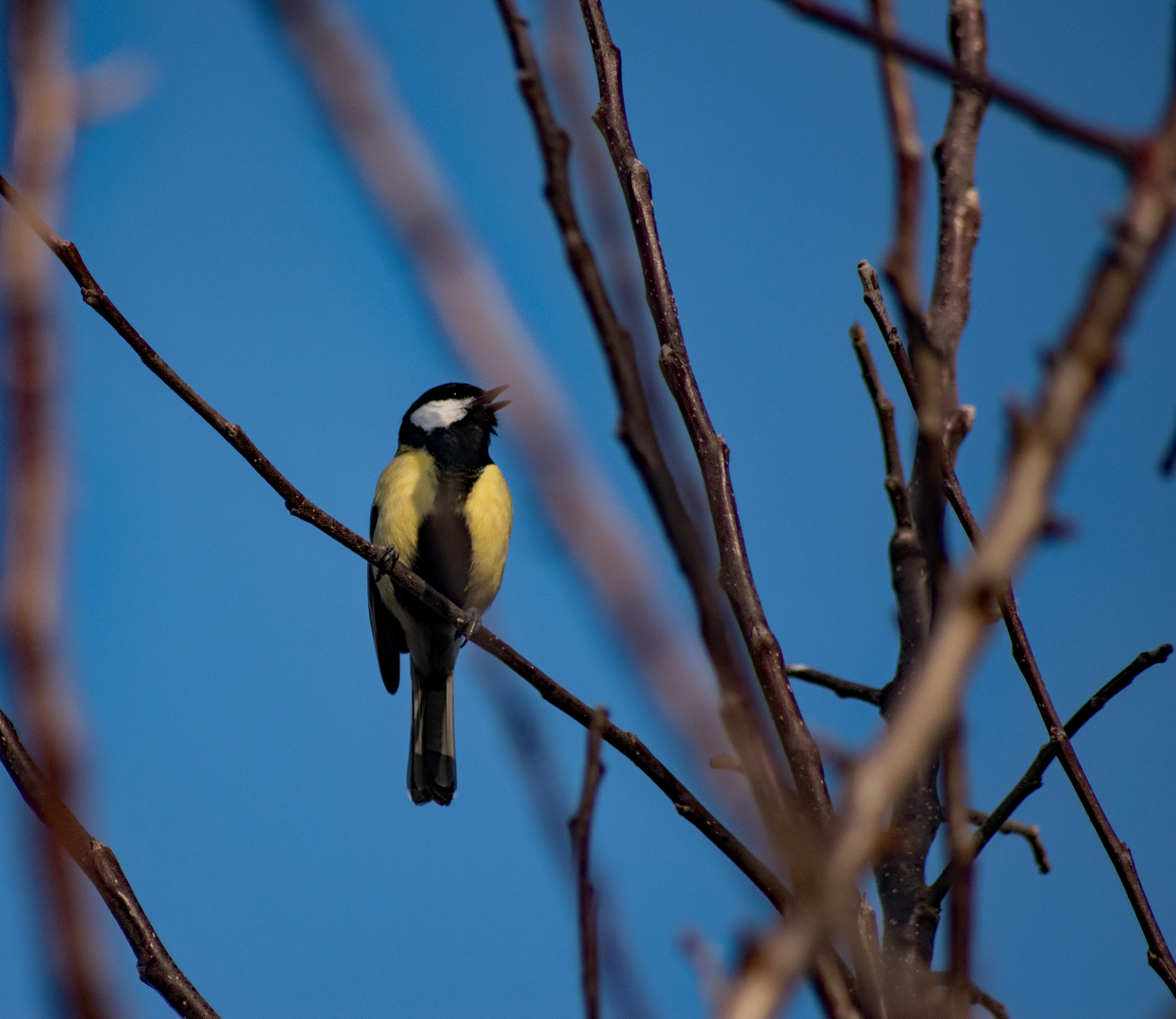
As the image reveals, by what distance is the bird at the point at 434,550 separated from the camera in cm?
611

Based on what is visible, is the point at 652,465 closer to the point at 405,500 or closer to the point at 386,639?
the point at 405,500

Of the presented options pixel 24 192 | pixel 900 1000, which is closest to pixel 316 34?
pixel 24 192

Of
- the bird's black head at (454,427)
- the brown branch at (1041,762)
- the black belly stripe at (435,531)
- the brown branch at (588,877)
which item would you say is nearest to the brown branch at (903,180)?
the brown branch at (588,877)

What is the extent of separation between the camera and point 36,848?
0.81 m

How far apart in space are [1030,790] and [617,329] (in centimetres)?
173

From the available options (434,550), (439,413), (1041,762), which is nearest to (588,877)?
(1041,762)

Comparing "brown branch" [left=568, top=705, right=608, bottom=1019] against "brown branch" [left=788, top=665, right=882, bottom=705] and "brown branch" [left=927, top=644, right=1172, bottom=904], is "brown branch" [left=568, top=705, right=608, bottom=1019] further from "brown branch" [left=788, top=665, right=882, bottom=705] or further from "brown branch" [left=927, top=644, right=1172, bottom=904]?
"brown branch" [left=788, top=665, right=882, bottom=705]

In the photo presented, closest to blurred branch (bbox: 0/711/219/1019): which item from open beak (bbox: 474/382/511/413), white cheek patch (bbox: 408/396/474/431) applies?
open beak (bbox: 474/382/511/413)

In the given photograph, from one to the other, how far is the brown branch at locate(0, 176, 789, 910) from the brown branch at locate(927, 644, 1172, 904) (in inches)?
15.6

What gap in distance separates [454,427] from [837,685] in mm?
3908

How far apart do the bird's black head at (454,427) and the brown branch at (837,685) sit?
3.44 metres

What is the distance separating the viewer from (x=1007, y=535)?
68 centimetres

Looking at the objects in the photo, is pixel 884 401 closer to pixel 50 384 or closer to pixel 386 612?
pixel 50 384

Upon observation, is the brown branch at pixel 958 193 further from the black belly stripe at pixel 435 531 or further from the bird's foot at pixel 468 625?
the black belly stripe at pixel 435 531
